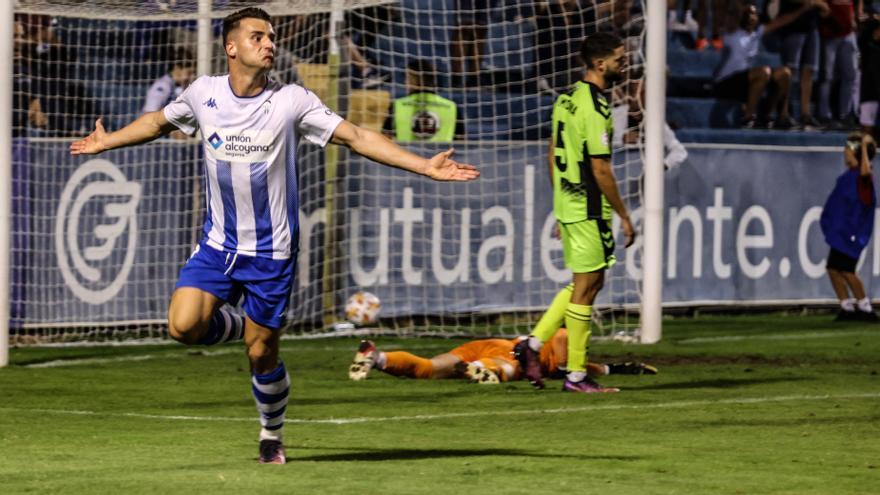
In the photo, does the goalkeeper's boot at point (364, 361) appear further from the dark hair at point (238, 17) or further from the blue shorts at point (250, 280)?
the dark hair at point (238, 17)

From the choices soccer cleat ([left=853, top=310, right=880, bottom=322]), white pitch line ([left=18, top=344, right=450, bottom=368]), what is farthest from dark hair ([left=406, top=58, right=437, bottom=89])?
soccer cleat ([left=853, top=310, right=880, bottom=322])

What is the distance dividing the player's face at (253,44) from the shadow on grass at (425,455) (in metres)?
1.63

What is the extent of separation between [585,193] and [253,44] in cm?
369

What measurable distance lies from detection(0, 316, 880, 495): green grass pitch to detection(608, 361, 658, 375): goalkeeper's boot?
0.33ft

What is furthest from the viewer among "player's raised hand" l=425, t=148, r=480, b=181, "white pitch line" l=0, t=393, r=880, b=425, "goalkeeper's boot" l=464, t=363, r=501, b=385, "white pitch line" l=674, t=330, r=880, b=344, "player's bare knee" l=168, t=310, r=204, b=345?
"white pitch line" l=674, t=330, r=880, b=344

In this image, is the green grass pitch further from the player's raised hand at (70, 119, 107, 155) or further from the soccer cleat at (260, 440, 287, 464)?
the player's raised hand at (70, 119, 107, 155)

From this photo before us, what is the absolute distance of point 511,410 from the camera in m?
9.49

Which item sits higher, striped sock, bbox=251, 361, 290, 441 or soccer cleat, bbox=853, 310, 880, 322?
striped sock, bbox=251, 361, 290, 441

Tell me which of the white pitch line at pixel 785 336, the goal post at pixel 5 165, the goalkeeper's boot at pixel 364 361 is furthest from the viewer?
the white pitch line at pixel 785 336

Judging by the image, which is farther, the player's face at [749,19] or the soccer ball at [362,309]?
the player's face at [749,19]

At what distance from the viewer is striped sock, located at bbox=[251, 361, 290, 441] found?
723 centimetres

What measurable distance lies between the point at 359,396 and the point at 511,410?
115cm

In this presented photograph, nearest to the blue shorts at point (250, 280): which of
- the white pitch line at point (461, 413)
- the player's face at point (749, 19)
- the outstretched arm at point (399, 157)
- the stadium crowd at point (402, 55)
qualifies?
the outstretched arm at point (399, 157)

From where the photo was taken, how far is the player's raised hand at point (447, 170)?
6.68 meters
